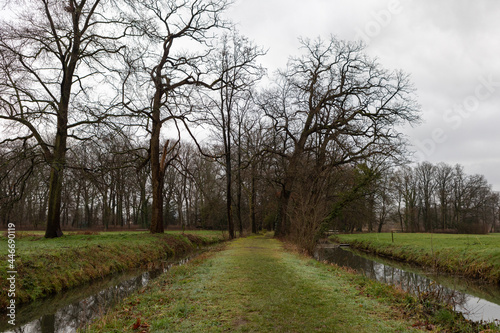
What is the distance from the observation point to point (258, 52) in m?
22.2

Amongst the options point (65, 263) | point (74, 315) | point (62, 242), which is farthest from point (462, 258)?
point (62, 242)

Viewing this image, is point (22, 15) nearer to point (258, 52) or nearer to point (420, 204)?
Result: point (258, 52)

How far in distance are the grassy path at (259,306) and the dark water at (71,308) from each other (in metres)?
1.04

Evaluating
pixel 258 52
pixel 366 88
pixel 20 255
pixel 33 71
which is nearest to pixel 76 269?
pixel 20 255

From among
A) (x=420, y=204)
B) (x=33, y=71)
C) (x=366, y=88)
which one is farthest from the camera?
(x=420, y=204)

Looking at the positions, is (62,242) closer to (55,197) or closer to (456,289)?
(55,197)

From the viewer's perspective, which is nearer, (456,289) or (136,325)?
(136,325)

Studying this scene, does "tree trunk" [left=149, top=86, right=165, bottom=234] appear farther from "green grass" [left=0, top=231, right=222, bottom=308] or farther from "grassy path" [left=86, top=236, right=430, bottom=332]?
"grassy path" [left=86, top=236, right=430, bottom=332]

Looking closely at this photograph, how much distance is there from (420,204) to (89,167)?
2091 inches

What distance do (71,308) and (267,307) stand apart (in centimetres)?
493

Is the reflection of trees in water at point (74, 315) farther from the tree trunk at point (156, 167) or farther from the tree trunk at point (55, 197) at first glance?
the tree trunk at point (156, 167)

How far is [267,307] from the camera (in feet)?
18.5

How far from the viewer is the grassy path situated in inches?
188

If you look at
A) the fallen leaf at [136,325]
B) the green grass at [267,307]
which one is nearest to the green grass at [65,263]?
the green grass at [267,307]
